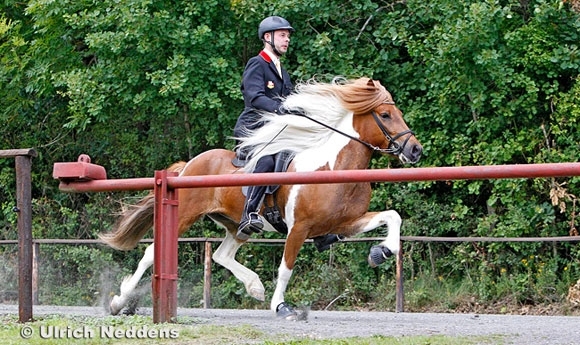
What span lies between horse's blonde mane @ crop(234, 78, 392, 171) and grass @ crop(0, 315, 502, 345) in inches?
122

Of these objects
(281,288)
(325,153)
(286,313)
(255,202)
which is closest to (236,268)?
(255,202)

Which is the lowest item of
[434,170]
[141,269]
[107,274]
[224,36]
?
[107,274]

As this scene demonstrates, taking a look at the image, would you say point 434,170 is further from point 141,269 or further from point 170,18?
point 170,18

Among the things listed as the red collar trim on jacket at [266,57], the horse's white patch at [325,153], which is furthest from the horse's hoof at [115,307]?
the red collar trim on jacket at [266,57]

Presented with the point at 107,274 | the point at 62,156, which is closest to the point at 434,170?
the point at 107,274

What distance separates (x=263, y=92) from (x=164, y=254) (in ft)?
10.8

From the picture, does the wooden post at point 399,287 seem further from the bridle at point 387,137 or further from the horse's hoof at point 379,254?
the horse's hoof at point 379,254

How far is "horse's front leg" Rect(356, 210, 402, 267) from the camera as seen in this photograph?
9133 millimetres

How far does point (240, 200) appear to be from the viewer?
10633 mm

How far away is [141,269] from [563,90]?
24.3 ft

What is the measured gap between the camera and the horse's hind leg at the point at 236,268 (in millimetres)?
10734

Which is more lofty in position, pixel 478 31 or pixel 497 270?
pixel 478 31

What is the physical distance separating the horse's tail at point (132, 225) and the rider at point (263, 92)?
1.17m

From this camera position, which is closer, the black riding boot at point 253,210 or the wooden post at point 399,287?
the black riding boot at point 253,210
